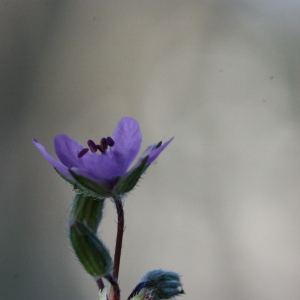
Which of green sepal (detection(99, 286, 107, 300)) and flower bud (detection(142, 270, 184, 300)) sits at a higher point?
green sepal (detection(99, 286, 107, 300))

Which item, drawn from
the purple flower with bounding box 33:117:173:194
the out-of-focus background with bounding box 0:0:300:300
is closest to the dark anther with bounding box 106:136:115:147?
the purple flower with bounding box 33:117:173:194

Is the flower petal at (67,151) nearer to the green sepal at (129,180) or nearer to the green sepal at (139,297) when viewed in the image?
the green sepal at (129,180)

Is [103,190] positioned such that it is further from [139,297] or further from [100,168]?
[139,297]

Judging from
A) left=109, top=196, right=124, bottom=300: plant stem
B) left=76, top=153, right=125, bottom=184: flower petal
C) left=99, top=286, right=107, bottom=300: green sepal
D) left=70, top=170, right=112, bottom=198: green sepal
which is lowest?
left=99, top=286, right=107, bottom=300: green sepal

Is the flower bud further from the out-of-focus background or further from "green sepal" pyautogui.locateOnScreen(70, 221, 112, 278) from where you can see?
the out-of-focus background

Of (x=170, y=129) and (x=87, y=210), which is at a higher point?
(x=170, y=129)

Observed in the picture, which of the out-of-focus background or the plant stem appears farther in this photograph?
the out-of-focus background

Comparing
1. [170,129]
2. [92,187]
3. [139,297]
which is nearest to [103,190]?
[92,187]
